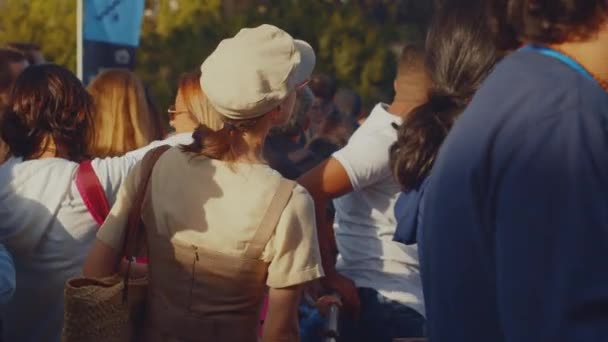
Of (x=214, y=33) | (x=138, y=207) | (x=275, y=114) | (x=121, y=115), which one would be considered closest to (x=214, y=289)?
(x=138, y=207)

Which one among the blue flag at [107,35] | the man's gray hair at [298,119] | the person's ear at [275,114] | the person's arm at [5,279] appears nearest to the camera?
the person's arm at [5,279]

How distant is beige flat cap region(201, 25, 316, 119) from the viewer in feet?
10.2

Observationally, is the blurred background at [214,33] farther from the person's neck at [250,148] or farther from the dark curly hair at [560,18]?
the dark curly hair at [560,18]

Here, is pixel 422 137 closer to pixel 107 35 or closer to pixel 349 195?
pixel 349 195

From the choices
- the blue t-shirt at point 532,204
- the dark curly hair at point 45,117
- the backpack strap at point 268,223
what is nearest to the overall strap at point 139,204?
the backpack strap at point 268,223

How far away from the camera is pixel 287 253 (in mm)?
2967

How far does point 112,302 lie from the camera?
3059 millimetres

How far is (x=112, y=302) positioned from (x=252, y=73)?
77 centimetres

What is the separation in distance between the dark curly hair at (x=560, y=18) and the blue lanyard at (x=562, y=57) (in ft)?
0.04

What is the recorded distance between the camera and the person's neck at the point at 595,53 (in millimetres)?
1711

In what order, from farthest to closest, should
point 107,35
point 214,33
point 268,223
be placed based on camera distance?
1. point 214,33
2. point 107,35
3. point 268,223

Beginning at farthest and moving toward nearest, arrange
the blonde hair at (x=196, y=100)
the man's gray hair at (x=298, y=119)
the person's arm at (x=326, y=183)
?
the man's gray hair at (x=298, y=119), the person's arm at (x=326, y=183), the blonde hair at (x=196, y=100)

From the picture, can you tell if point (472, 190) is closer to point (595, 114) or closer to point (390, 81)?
point (595, 114)

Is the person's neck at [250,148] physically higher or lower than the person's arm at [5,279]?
higher
